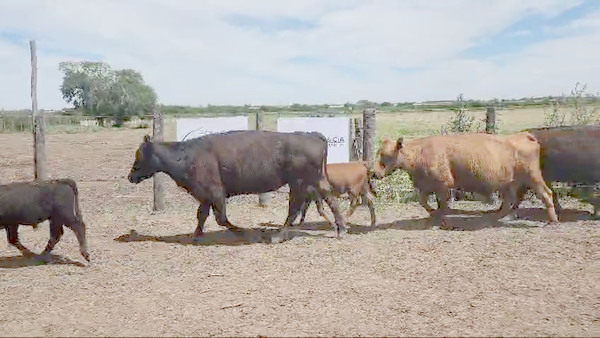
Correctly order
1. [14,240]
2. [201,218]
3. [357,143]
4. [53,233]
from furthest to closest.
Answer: [357,143], [201,218], [14,240], [53,233]

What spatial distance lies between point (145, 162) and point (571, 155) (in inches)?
269

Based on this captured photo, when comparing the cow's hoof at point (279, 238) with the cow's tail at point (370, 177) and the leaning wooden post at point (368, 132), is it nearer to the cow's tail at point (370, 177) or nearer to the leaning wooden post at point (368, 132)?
the cow's tail at point (370, 177)

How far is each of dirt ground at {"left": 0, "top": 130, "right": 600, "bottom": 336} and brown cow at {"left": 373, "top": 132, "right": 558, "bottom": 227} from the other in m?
0.58

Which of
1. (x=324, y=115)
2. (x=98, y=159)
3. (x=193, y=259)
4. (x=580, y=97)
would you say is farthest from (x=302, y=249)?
(x=98, y=159)

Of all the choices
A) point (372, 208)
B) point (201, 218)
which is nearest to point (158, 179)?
point (201, 218)

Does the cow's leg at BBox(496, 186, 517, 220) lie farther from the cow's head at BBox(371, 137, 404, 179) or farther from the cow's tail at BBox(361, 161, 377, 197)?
the cow's tail at BBox(361, 161, 377, 197)

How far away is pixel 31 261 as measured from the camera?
25.1 ft

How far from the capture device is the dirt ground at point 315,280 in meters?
4.89

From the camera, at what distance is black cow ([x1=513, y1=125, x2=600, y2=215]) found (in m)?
9.51

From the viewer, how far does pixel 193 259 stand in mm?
7496

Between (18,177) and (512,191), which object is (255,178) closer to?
(512,191)

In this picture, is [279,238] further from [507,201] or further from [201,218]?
[507,201]

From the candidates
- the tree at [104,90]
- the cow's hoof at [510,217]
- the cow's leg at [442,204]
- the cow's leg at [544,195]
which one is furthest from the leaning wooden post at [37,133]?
the tree at [104,90]

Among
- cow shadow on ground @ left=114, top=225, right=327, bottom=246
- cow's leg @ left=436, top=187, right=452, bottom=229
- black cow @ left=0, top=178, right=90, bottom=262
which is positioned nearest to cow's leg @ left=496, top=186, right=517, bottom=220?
cow's leg @ left=436, top=187, right=452, bottom=229
